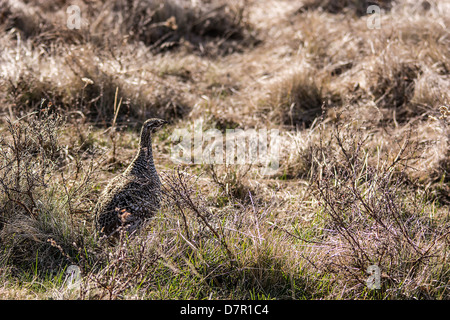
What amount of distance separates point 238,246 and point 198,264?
14.3 inches

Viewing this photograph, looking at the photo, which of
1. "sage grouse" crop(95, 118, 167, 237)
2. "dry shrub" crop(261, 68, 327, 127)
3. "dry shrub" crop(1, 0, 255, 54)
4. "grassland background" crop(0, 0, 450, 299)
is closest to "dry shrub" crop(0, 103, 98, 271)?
"grassland background" crop(0, 0, 450, 299)

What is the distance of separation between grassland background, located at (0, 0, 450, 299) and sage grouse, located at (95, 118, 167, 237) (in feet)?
0.47

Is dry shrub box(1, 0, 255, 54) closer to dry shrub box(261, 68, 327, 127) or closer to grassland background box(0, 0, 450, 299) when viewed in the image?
grassland background box(0, 0, 450, 299)

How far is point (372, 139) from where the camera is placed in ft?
20.4

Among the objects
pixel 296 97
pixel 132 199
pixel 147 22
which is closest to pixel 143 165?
pixel 132 199

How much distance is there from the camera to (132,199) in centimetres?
429

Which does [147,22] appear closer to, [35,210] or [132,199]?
[35,210]

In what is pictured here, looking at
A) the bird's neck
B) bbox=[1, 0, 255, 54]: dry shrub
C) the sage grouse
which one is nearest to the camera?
the sage grouse

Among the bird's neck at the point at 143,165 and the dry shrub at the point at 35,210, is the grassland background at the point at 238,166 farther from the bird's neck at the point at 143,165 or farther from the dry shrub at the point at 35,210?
the bird's neck at the point at 143,165

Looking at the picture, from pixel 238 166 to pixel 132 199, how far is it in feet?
5.61

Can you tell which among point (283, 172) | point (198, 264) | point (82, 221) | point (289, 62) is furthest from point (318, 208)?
point (289, 62)

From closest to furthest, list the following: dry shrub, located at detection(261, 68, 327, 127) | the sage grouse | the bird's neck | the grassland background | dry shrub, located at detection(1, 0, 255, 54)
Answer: the grassland background
the sage grouse
the bird's neck
dry shrub, located at detection(261, 68, 327, 127)
dry shrub, located at detection(1, 0, 255, 54)

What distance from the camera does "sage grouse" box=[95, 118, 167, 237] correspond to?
423cm

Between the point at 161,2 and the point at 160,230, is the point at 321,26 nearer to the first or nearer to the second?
the point at 161,2
